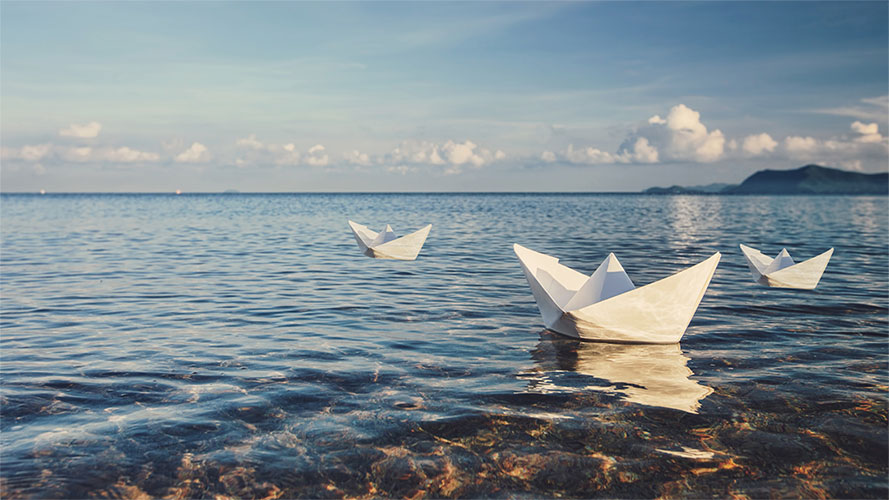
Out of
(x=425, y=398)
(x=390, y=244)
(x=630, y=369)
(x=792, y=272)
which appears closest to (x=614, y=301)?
(x=630, y=369)

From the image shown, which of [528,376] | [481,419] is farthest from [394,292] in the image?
[481,419]

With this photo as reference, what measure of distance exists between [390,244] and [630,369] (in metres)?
16.6

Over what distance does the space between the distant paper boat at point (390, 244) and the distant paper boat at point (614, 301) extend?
12.4 m

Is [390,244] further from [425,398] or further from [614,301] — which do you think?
[425,398]

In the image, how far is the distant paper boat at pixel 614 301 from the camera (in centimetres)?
930

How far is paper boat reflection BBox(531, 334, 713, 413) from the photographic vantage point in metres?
7.65

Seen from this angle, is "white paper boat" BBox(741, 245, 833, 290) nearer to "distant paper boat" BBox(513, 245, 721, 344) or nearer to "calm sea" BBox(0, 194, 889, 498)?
"calm sea" BBox(0, 194, 889, 498)

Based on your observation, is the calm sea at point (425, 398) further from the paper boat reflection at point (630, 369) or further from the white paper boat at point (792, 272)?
the white paper boat at point (792, 272)

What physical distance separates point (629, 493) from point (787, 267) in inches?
555

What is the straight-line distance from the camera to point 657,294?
9367 millimetres

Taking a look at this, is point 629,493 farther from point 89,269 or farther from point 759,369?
point 89,269

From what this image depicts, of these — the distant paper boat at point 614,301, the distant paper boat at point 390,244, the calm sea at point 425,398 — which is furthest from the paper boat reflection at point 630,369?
the distant paper boat at point 390,244

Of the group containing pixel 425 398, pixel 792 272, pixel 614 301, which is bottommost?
pixel 425 398

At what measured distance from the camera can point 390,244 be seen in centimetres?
2445
